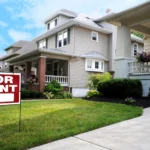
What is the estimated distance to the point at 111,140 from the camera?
4473 mm

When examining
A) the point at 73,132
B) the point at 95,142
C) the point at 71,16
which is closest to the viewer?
the point at 95,142

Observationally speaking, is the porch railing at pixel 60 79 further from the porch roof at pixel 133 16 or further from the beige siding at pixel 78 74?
the porch roof at pixel 133 16

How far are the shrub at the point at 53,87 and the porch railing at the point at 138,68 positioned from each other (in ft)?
23.3

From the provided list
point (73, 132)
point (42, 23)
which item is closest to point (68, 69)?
point (42, 23)

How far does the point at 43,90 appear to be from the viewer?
1756 cm

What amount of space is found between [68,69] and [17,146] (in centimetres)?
1615

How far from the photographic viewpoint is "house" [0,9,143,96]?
63.3ft

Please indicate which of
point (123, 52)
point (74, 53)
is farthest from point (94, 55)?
point (123, 52)

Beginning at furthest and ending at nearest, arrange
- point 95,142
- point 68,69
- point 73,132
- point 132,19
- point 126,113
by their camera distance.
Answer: point 68,69 < point 132,19 < point 126,113 < point 73,132 < point 95,142

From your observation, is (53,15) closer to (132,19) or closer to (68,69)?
(68,69)

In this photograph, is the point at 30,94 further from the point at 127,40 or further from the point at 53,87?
the point at 127,40

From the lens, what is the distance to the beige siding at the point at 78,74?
20.2 m

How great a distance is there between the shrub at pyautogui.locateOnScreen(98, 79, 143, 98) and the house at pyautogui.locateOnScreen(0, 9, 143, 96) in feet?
26.9

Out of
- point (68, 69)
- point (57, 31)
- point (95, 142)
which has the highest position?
point (57, 31)
